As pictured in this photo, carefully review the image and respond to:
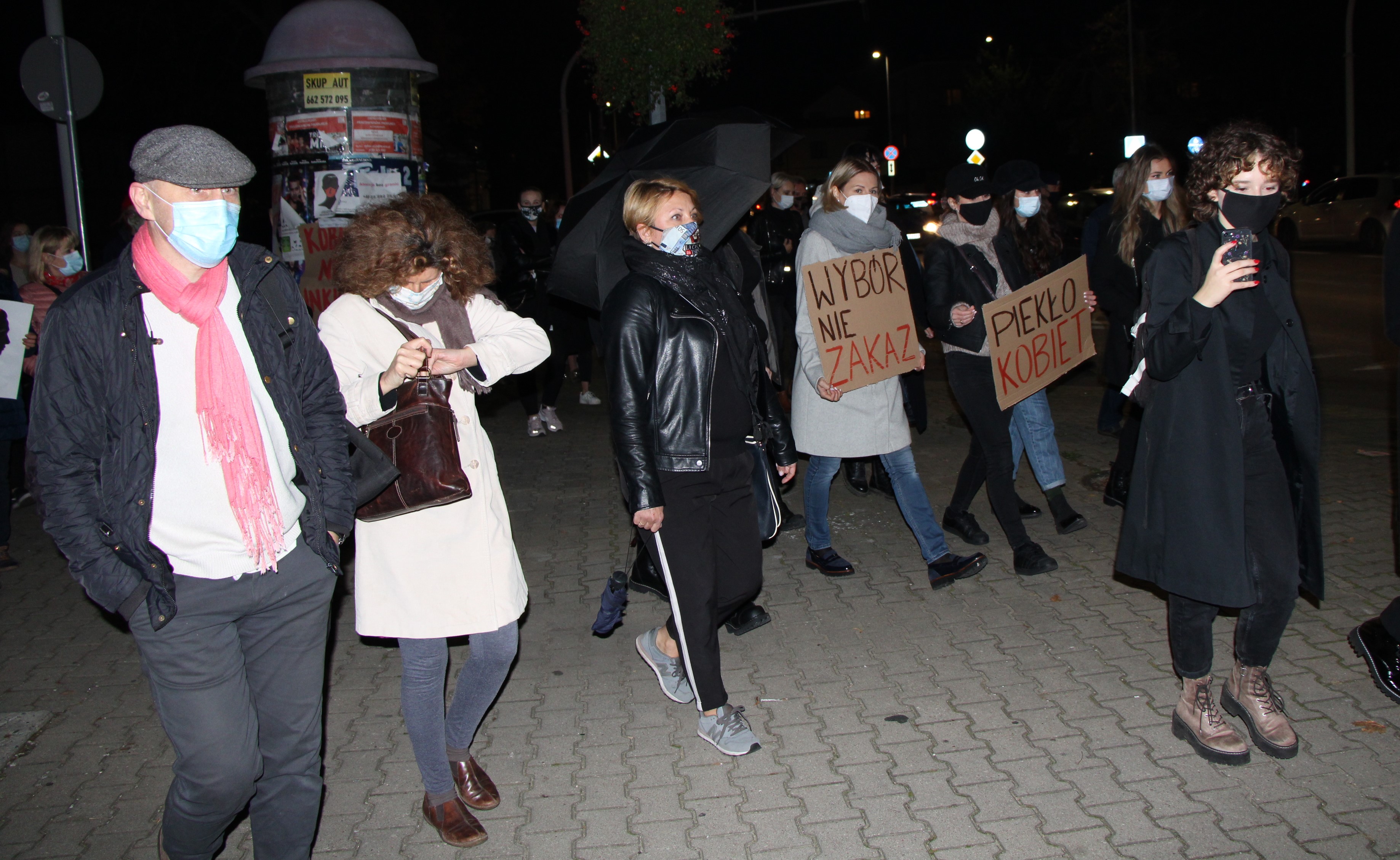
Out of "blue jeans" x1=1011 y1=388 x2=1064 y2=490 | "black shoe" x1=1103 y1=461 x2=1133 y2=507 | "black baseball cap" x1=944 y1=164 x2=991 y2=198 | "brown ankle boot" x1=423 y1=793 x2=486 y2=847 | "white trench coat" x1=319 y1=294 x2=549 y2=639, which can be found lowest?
"brown ankle boot" x1=423 y1=793 x2=486 y2=847

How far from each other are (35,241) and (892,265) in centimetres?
556

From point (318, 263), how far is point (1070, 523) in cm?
491

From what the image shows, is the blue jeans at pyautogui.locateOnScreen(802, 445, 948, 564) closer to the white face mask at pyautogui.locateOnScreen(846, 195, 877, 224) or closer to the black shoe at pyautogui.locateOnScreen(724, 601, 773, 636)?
the black shoe at pyautogui.locateOnScreen(724, 601, 773, 636)

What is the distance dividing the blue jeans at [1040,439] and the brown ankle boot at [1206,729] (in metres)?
2.31

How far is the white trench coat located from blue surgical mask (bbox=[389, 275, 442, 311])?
2.4 inches

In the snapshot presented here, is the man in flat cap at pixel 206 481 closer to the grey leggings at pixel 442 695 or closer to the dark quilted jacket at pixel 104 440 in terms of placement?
the dark quilted jacket at pixel 104 440

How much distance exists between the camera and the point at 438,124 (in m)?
25.7

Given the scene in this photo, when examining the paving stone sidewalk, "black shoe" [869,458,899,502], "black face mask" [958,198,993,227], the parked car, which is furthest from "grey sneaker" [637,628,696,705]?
the parked car

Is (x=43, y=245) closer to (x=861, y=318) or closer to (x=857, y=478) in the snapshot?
(x=861, y=318)

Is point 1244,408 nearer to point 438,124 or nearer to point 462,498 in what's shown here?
point 462,498

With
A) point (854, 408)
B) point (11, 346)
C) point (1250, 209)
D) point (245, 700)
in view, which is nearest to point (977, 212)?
point (854, 408)

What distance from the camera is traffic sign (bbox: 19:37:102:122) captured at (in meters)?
7.54

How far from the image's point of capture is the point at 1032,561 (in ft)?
18.6

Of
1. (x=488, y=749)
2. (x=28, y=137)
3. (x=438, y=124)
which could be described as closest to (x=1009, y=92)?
(x=438, y=124)
